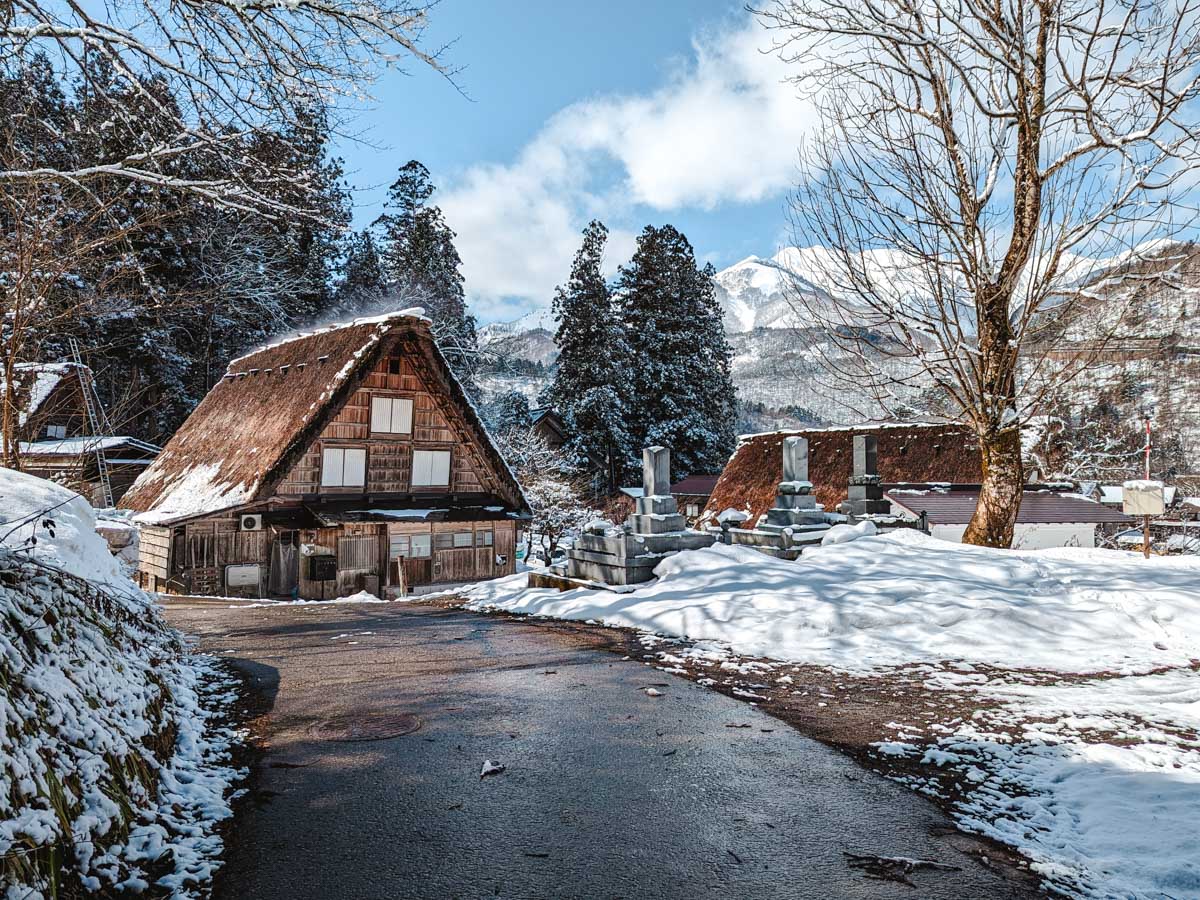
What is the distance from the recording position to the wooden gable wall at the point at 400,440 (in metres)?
17.4

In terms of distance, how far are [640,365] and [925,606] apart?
31821mm

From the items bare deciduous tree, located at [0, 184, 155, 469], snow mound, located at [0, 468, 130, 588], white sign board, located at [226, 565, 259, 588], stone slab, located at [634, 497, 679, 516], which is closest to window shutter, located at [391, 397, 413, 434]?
white sign board, located at [226, 565, 259, 588]

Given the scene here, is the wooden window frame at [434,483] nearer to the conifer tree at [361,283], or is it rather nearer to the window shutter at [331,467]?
the window shutter at [331,467]

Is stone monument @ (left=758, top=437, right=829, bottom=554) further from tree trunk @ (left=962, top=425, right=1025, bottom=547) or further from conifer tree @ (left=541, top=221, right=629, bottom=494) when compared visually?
conifer tree @ (left=541, top=221, right=629, bottom=494)

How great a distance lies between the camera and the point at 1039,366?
9.55 m

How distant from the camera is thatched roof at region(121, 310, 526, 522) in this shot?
16344 millimetres

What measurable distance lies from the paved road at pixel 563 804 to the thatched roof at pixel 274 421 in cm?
1146

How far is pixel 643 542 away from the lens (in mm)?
10789

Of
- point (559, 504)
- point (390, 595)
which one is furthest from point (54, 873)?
point (559, 504)

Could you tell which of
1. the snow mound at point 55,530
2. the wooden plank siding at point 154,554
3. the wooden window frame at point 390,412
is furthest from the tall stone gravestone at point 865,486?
the wooden plank siding at point 154,554

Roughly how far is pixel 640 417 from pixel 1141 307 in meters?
29.8

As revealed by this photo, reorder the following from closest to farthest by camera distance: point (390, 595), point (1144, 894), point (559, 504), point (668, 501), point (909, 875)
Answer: point (1144, 894) < point (909, 875) < point (668, 501) < point (390, 595) < point (559, 504)

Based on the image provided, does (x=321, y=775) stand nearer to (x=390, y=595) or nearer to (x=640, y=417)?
(x=390, y=595)

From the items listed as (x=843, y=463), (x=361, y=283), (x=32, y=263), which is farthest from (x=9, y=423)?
(x=361, y=283)
